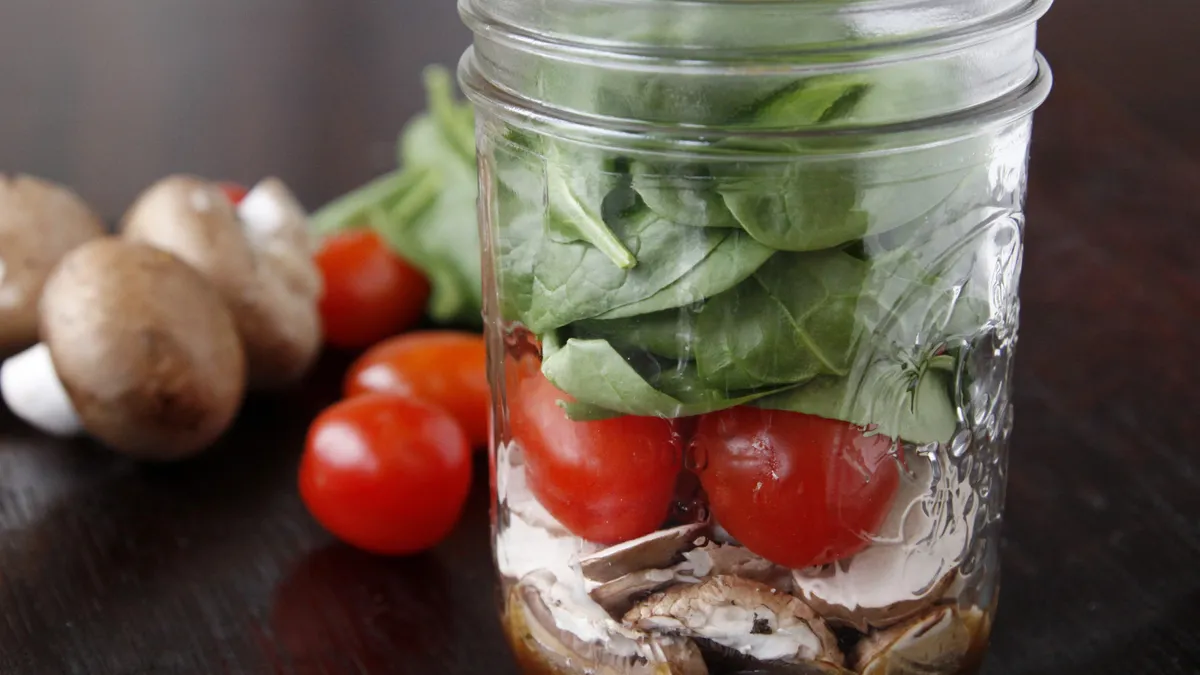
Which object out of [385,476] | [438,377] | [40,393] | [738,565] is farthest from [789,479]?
[40,393]

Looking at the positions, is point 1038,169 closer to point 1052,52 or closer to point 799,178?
point 1052,52

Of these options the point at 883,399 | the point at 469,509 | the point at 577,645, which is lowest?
the point at 469,509

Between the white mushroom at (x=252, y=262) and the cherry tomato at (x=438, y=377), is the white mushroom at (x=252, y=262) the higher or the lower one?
the higher one

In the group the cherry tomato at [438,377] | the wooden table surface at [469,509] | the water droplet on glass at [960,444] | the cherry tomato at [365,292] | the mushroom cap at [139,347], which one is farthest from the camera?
the cherry tomato at [365,292]

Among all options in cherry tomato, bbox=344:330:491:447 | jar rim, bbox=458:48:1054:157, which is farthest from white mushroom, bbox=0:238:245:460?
jar rim, bbox=458:48:1054:157

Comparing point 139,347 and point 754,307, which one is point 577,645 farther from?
point 139,347

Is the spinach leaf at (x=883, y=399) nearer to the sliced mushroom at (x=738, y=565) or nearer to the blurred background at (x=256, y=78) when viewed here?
the sliced mushroom at (x=738, y=565)

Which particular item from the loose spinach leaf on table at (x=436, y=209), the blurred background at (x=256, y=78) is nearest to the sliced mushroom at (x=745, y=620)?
the loose spinach leaf on table at (x=436, y=209)
